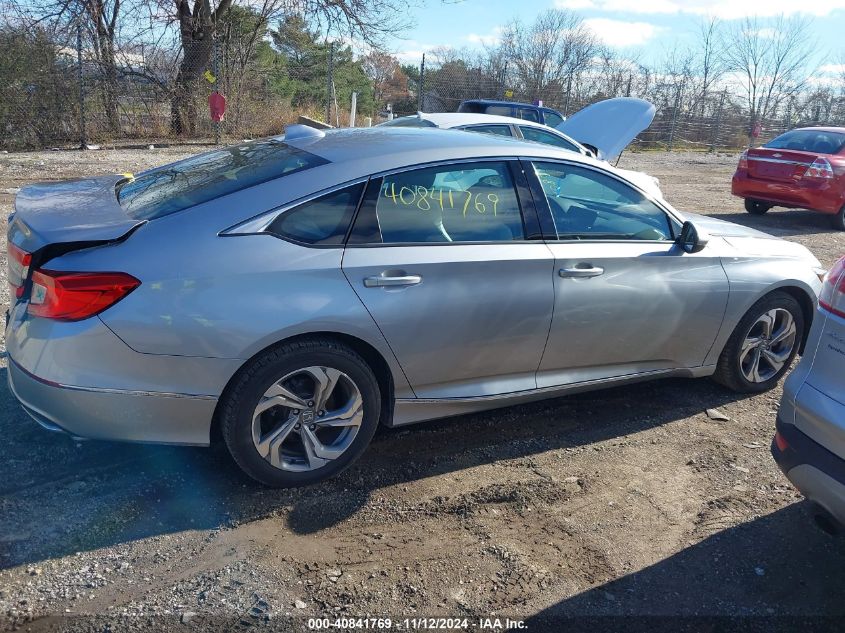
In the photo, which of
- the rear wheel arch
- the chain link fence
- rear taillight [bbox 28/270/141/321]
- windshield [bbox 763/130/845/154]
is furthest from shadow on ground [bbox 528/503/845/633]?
the chain link fence

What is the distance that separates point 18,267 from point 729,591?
11.1 feet

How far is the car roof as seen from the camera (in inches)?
145

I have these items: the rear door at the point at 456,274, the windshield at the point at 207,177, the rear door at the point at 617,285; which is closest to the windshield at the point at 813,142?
the rear door at the point at 617,285

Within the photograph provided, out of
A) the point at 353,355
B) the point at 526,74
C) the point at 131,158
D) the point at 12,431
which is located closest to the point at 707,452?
the point at 353,355

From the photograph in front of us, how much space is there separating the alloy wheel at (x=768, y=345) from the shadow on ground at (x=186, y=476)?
76 cm

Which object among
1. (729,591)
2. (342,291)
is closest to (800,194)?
(729,591)

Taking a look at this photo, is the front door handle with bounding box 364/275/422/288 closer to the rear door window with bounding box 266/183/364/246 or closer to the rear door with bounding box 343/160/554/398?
the rear door with bounding box 343/160/554/398

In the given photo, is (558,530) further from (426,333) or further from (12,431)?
(12,431)

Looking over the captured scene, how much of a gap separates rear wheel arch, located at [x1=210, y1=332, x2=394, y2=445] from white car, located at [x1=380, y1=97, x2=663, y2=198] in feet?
16.4

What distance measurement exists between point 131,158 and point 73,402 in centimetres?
1227

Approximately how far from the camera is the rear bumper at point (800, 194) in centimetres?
1155

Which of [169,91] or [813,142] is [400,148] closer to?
[813,142]

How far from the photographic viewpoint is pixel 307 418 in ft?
11.4

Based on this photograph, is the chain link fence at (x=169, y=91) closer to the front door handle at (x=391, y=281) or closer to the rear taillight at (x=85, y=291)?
the rear taillight at (x=85, y=291)
